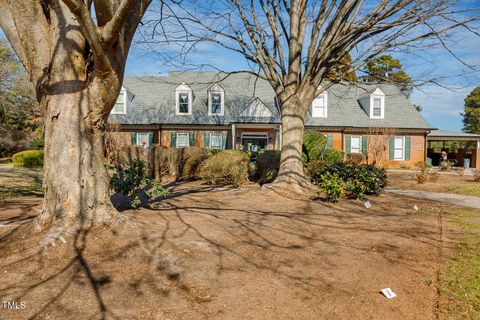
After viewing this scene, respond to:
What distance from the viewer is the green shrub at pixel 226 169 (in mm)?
11539

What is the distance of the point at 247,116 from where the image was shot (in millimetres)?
22891

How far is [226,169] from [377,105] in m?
18.9

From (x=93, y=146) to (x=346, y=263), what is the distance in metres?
3.83

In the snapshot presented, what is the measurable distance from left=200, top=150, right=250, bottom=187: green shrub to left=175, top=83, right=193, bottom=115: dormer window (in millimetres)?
13497

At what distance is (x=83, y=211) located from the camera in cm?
439

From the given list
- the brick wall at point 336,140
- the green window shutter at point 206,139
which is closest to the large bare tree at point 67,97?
the green window shutter at point 206,139

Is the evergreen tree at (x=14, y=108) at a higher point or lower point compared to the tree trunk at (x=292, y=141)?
higher

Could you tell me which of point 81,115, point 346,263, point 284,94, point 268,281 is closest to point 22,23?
point 81,115

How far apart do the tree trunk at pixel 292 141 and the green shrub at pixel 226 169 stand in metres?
1.66

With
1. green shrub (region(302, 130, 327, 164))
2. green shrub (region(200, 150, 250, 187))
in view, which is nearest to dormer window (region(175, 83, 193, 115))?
green shrub (region(302, 130, 327, 164))

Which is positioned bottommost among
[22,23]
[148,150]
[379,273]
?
[379,273]

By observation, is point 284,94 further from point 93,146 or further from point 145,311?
point 145,311

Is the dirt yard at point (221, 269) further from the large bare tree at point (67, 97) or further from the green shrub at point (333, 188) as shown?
the green shrub at point (333, 188)

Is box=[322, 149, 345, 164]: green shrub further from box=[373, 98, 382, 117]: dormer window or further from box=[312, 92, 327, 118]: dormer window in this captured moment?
box=[373, 98, 382, 117]: dormer window
